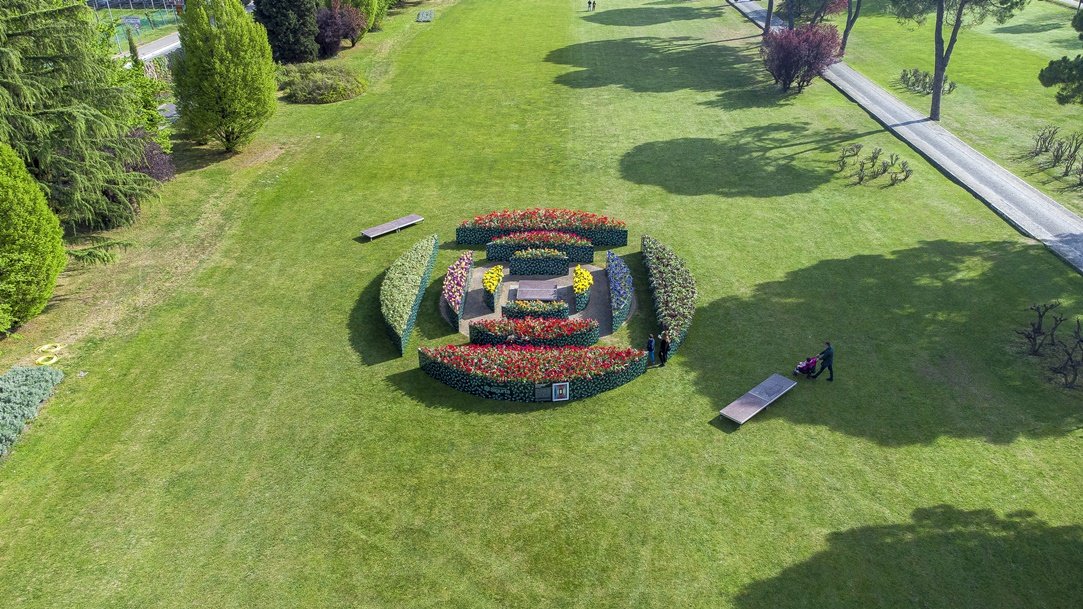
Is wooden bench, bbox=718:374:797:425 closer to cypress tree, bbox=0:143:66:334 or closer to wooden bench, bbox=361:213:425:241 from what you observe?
wooden bench, bbox=361:213:425:241

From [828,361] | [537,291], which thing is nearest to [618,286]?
[537,291]

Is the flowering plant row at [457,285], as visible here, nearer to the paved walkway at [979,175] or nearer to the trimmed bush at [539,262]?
the trimmed bush at [539,262]

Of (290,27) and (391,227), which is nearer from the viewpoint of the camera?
(391,227)

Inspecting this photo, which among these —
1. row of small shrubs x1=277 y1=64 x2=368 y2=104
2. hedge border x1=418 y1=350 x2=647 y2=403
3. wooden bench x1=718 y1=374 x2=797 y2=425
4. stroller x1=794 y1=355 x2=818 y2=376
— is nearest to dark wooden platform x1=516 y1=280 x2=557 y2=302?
hedge border x1=418 y1=350 x2=647 y2=403

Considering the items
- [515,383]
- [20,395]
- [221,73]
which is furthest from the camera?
[221,73]

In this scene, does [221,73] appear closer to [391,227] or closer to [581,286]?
[391,227]

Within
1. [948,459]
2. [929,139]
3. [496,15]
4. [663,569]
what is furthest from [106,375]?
[496,15]
